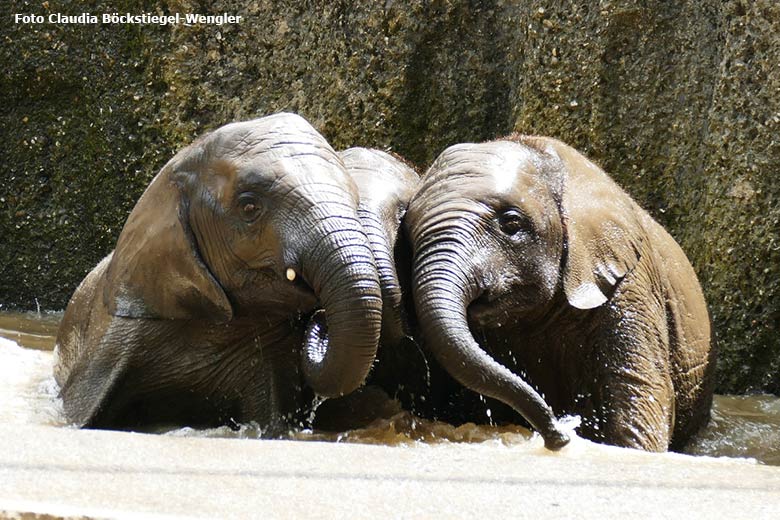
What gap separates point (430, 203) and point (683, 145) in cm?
318

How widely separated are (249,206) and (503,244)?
1075 mm

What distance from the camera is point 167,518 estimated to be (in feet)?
12.1

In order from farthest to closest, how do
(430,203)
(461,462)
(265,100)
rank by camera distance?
1. (265,100)
2. (430,203)
3. (461,462)

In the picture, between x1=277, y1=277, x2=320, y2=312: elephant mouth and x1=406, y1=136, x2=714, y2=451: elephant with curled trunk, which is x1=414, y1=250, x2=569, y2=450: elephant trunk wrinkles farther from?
x1=277, y1=277, x2=320, y2=312: elephant mouth

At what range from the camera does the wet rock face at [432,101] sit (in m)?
8.57

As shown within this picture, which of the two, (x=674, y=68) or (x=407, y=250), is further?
(x=674, y=68)

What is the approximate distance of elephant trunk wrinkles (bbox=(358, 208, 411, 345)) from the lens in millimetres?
6031

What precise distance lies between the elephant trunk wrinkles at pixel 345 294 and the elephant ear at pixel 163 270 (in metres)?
0.62

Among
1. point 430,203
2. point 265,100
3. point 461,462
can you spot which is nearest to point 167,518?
point 461,462

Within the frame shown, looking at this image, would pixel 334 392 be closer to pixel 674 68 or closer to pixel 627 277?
pixel 627 277

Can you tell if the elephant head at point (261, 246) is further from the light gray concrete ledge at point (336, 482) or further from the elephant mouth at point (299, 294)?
the light gray concrete ledge at point (336, 482)

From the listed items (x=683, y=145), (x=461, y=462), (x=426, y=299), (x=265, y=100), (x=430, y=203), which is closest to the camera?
(x=461, y=462)

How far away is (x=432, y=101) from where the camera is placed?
33.6 ft

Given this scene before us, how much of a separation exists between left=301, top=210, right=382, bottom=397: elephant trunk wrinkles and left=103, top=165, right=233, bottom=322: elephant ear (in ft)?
2.04
